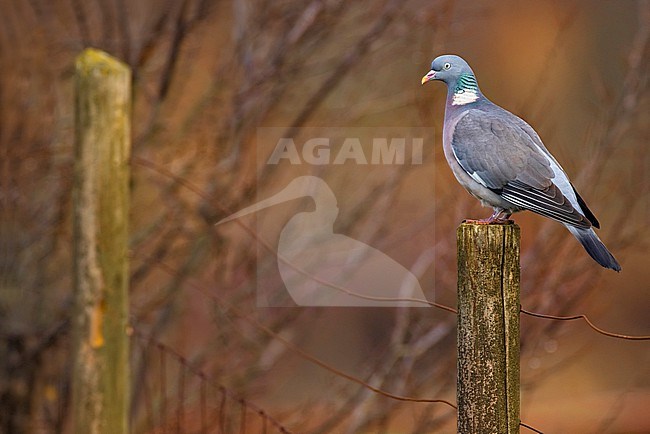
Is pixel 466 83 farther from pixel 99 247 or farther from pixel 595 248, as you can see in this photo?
pixel 99 247

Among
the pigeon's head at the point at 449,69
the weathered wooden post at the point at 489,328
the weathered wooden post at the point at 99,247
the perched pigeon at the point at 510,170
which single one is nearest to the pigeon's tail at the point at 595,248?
the perched pigeon at the point at 510,170

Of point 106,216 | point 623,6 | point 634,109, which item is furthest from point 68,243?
point 623,6

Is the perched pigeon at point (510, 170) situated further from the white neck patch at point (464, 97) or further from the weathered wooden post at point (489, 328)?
the weathered wooden post at point (489, 328)

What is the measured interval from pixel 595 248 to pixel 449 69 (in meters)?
0.80

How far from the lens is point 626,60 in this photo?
4559 millimetres

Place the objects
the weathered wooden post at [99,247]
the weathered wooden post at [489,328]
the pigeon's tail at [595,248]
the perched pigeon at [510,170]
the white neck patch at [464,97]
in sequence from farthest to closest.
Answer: the white neck patch at [464,97] < the perched pigeon at [510,170] < the pigeon's tail at [595,248] < the weathered wooden post at [99,247] < the weathered wooden post at [489,328]

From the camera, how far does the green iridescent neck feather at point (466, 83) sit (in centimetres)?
297

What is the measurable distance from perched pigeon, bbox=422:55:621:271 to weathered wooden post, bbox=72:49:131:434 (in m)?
0.99

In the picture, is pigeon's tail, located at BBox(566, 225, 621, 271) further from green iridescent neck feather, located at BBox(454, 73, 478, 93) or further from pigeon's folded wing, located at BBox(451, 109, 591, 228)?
green iridescent neck feather, located at BBox(454, 73, 478, 93)

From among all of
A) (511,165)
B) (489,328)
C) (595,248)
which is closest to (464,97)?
(511,165)

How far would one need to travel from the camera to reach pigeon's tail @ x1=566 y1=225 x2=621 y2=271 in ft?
7.85

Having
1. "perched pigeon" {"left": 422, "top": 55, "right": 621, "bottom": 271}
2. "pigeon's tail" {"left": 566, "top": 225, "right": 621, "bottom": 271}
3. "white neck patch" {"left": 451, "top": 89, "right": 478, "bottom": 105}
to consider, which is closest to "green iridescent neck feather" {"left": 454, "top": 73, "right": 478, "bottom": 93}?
"white neck patch" {"left": 451, "top": 89, "right": 478, "bottom": 105}

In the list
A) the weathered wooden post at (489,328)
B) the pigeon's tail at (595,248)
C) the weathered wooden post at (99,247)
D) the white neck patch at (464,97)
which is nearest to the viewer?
the weathered wooden post at (489,328)

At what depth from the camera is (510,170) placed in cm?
268
